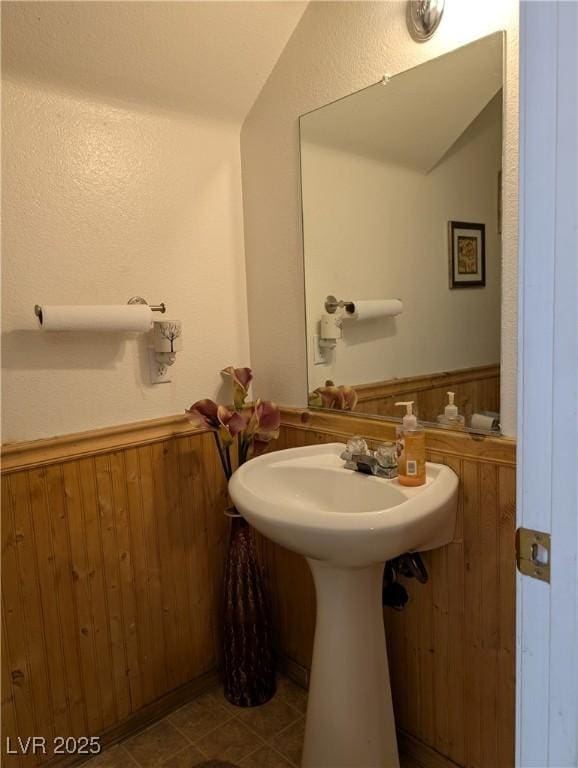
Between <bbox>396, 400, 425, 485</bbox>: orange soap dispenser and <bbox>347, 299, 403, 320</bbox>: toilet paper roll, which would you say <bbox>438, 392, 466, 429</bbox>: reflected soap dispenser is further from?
<bbox>347, 299, 403, 320</bbox>: toilet paper roll

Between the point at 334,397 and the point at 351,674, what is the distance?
30.7 inches

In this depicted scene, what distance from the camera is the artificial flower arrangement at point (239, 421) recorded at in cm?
166

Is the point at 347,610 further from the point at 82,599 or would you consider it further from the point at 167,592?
the point at 82,599

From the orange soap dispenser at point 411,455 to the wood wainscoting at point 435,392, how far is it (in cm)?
13

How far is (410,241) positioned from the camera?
59.1 inches

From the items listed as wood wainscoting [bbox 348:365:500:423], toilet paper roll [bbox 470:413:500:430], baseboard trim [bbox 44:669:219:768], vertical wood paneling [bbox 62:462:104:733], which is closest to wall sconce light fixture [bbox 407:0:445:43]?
wood wainscoting [bbox 348:365:500:423]

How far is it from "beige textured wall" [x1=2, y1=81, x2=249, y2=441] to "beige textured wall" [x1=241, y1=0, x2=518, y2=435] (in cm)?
8

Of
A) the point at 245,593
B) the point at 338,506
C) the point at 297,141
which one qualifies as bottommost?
the point at 245,593

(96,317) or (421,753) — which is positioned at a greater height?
(96,317)

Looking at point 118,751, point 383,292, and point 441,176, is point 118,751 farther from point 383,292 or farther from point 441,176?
point 441,176

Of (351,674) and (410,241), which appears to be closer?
(351,674)

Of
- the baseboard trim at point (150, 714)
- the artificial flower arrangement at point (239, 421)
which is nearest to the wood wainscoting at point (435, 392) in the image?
the artificial flower arrangement at point (239, 421)

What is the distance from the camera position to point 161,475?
170cm

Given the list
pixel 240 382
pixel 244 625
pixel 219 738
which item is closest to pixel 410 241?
pixel 240 382
